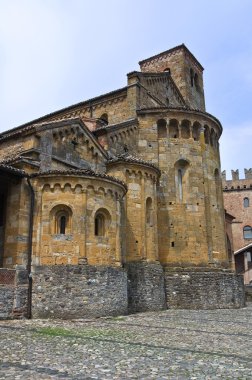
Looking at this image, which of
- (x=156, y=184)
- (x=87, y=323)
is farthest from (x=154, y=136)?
(x=87, y=323)

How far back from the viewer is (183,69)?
3225 cm

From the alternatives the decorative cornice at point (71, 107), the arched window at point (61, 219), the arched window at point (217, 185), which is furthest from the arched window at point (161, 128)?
the arched window at point (61, 219)

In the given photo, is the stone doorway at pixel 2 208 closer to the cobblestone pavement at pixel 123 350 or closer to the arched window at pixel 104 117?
the cobblestone pavement at pixel 123 350

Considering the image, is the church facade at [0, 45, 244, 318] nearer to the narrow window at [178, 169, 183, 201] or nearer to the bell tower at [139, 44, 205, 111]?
the narrow window at [178, 169, 183, 201]

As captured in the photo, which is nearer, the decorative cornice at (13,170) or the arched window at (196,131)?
the decorative cornice at (13,170)

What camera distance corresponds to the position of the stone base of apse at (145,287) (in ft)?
57.3

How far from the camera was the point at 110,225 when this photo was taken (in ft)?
53.0

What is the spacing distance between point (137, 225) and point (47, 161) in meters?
5.48

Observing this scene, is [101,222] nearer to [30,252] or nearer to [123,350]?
[30,252]

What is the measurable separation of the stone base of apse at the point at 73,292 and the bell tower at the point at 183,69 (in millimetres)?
20657

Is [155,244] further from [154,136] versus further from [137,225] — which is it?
[154,136]

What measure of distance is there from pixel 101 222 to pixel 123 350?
811 cm

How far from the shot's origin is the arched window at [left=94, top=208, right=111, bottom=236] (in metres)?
15.9

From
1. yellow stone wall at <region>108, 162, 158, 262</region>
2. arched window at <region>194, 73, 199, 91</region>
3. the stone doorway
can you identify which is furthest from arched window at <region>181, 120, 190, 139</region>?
arched window at <region>194, 73, 199, 91</region>
